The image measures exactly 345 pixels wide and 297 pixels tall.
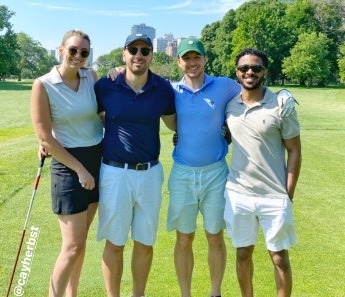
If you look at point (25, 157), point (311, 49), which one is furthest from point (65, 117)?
point (311, 49)

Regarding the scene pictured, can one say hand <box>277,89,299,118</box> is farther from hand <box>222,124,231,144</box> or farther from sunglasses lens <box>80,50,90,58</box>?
sunglasses lens <box>80,50,90,58</box>

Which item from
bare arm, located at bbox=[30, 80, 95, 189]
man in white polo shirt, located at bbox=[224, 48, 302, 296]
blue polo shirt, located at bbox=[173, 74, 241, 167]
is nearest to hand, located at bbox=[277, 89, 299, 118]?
man in white polo shirt, located at bbox=[224, 48, 302, 296]

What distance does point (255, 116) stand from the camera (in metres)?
3.86

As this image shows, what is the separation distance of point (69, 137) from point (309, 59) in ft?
192

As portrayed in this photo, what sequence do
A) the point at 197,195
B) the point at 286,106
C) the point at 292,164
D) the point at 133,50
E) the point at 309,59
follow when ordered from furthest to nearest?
the point at 309,59 < the point at 197,195 < the point at 133,50 < the point at 292,164 < the point at 286,106

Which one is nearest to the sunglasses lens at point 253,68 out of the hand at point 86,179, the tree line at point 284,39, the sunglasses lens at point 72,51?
the sunglasses lens at point 72,51

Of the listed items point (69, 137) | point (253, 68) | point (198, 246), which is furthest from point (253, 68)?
point (198, 246)

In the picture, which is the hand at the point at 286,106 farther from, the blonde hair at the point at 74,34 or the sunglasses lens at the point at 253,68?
the blonde hair at the point at 74,34

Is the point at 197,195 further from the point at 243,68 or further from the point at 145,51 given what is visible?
the point at 145,51

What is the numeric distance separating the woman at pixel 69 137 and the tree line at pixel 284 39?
170ft

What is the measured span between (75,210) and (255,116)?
1670mm

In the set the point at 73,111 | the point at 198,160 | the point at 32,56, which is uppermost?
the point at 73,111

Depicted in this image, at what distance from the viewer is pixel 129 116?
4012 millimetres

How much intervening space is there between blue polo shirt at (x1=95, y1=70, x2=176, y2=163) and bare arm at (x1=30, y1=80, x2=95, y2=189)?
1.18ft
